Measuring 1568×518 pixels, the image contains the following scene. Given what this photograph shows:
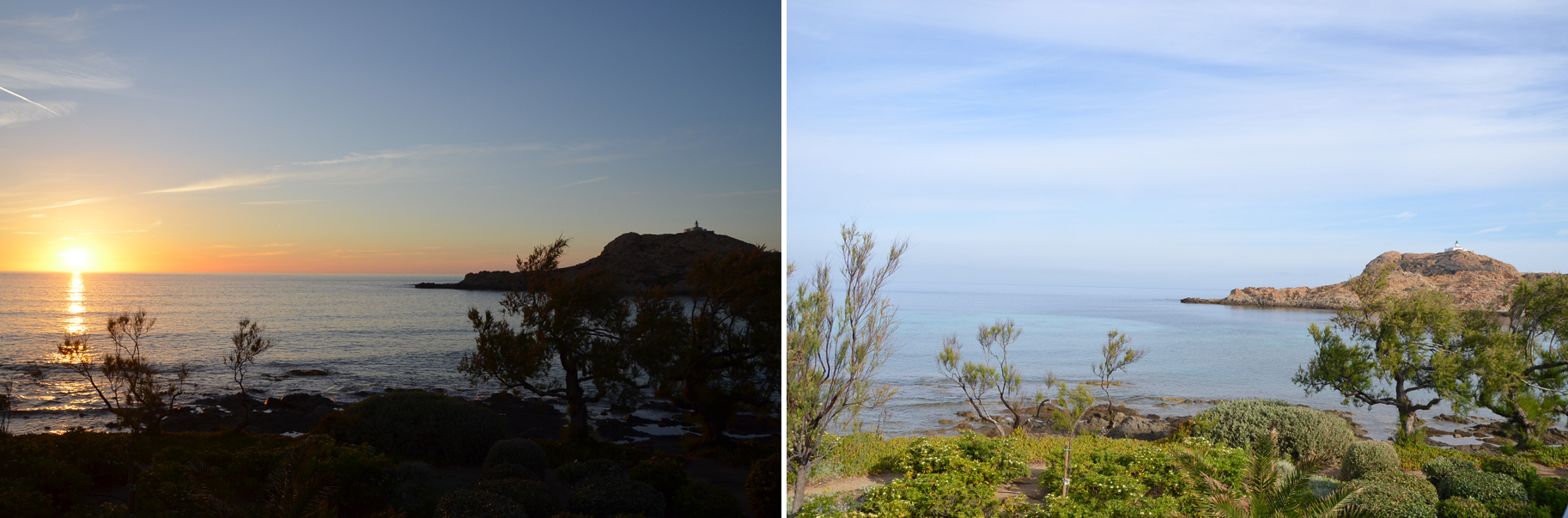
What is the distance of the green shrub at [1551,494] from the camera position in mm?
5285

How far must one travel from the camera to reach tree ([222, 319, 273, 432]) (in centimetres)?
226

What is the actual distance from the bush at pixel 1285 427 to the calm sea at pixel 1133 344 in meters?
1.46

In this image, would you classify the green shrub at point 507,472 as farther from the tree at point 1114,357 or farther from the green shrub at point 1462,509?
the tree at point 1114,357

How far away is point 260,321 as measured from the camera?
2.34m

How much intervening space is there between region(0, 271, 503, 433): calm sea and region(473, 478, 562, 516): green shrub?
0.35m

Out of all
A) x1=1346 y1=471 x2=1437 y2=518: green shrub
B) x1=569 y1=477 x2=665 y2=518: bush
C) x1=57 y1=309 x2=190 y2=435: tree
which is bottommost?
x1=1346 y1=471 x2=1437 y2=518: green shrub

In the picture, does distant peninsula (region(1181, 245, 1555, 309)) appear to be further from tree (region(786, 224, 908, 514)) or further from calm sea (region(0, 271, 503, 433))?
calm sea (region(0, 271, 503, 433))

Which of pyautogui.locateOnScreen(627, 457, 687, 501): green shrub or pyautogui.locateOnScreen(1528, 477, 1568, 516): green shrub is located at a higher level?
pyautogui.locateOnScreen(627, 457, 687, 501): green shrub

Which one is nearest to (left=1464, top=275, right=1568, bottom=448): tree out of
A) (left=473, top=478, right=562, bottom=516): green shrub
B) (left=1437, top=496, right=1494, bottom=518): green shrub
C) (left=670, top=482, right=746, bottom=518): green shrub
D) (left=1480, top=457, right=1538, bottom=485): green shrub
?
(left=1480, top=457, right=1538, bottom=485): green shrub

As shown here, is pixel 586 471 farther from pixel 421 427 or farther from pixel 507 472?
pixel 421 427

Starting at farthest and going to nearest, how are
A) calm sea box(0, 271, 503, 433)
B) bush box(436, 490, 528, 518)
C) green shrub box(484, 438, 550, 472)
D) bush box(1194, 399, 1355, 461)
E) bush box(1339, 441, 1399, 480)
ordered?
bush box(1194, 399, 1355, 461) → bush box(1339, 441, 1399, 480) → green shrub box(484, 438, 550, 472) → bush box(436, 490, 528, 518) → calm sea box(0, 271, 503, 433)

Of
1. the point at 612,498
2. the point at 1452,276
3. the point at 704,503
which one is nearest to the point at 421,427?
the point at 612,498

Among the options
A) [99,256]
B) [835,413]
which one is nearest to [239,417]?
[99,256]

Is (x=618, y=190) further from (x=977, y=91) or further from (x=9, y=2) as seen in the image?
(x=977, y=91)
